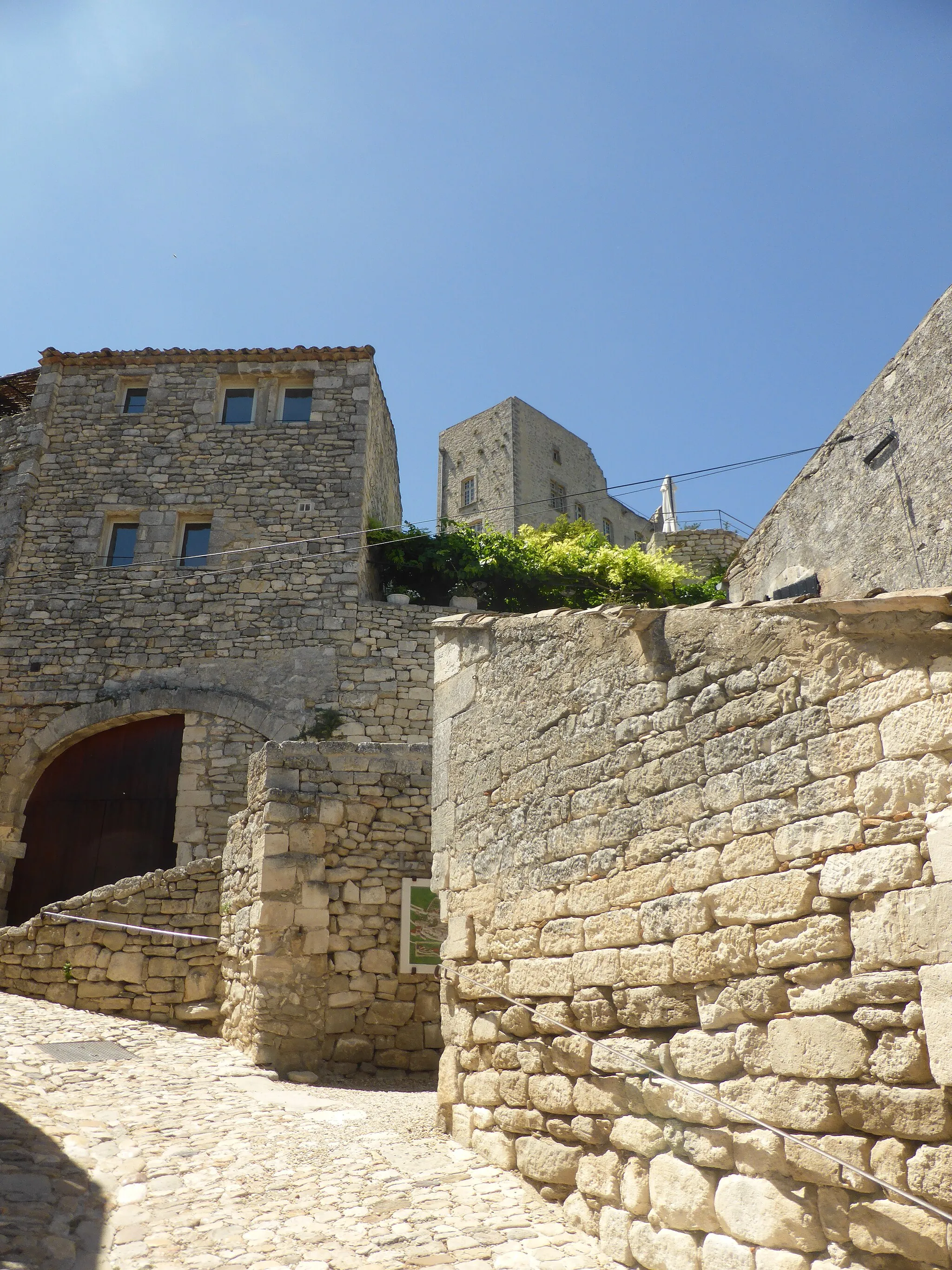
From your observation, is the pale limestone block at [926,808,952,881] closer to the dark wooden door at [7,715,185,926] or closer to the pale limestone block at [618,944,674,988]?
the pale limestone block at [618,944,674,988]

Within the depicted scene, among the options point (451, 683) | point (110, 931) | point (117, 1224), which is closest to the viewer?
point (117, 1224)

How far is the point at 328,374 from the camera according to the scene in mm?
13820

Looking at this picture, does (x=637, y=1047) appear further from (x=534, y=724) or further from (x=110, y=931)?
(x=110, y=931)

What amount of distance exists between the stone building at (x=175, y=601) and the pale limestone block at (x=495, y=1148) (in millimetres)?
6965

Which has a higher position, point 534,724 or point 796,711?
point 534,724

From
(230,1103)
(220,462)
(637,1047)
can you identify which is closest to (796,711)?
(637,1047)

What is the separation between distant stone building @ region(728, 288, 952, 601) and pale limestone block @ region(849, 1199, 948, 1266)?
119 inches

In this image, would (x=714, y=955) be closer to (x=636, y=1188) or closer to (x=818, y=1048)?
(x=818, y=1048)

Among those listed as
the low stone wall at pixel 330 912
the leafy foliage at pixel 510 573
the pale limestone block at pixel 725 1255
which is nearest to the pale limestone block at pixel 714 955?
Result: the pale limestone block at pixel 725 1255

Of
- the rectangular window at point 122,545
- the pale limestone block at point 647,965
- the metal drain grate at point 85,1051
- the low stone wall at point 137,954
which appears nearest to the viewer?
the pale limestone block at point 647,965

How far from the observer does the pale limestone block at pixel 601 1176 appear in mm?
3578

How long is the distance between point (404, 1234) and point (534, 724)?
218 centimetres

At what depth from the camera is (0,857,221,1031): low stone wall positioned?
772cm

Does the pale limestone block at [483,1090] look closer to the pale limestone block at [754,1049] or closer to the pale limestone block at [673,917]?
the pale limestone block at [673,917]
